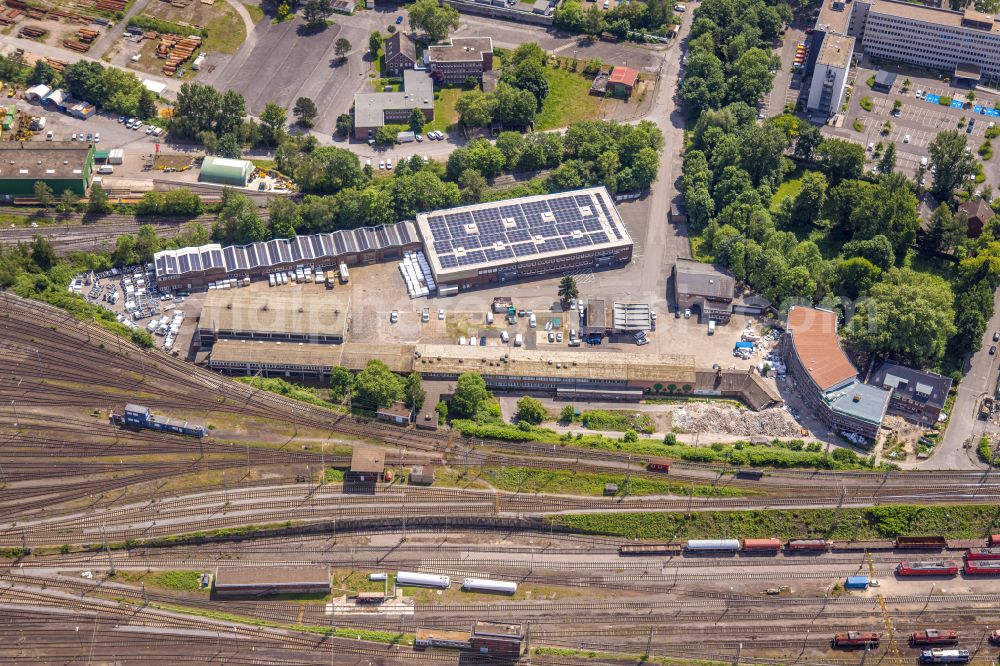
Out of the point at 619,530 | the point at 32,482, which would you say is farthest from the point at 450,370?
the point at 32,482

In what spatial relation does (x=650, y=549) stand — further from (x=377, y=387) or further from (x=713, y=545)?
(x=377, y=387)

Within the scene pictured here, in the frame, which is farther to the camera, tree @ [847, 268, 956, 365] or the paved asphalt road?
tree @ [847, 268, 956, 365]

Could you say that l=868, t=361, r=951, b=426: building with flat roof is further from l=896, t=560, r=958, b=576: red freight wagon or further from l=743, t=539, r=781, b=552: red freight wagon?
l=743, t=539, r=781, b=552: red freight wagon

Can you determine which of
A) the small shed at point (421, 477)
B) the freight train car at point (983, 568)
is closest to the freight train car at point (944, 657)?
the freight train car at point (983, 568)

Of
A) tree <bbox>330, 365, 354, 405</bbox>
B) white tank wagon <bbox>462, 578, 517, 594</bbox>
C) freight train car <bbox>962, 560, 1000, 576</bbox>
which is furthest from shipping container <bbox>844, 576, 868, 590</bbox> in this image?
tree <bbox>330, 365, 354, 405</bbox>

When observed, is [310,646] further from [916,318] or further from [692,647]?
[916,318]
